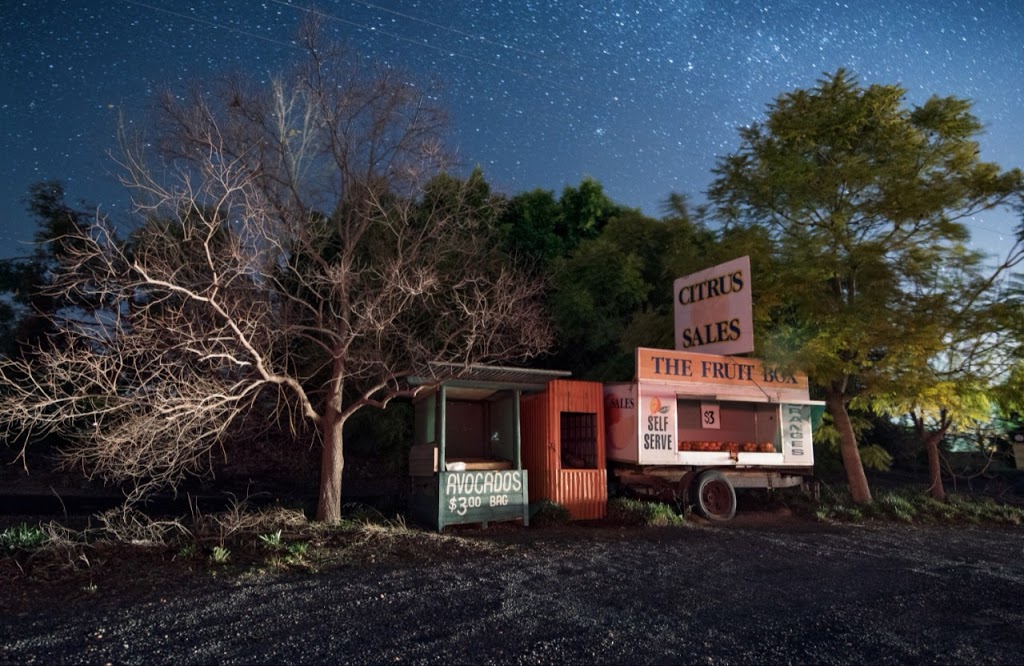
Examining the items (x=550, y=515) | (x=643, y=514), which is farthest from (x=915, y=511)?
(x=550, y=515)

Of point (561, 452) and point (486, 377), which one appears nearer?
point (486, 377)

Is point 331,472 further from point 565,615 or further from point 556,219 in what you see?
point 556,219

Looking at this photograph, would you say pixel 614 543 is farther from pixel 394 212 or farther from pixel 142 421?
pixel 394 212

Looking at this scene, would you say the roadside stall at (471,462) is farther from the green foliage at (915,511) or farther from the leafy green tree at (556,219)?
the leafy green tree at (556,219)

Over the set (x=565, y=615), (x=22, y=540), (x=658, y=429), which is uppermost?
(x=658, y=429)

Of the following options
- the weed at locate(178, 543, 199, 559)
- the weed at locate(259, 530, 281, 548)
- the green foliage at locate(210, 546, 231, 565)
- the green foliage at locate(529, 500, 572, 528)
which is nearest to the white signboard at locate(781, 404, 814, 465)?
the green foliage at locate(529, 500, 572, 528)

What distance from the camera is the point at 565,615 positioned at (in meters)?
6.14

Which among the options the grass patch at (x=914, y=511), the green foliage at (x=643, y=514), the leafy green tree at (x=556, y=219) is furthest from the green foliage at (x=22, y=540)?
the leafy green tree at (x=556, y=219)

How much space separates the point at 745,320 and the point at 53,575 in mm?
12843

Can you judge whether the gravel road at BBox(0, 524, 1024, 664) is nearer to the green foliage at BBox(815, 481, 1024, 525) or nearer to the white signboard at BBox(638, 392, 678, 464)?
the white signboard at BBox(638, 392, 678, 464)

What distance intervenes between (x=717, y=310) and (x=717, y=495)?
4189 millimetres

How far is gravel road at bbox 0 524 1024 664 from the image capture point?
16.7 feet

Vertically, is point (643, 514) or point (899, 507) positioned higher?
point (643, 514)

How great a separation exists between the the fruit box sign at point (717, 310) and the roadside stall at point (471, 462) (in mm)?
4253
